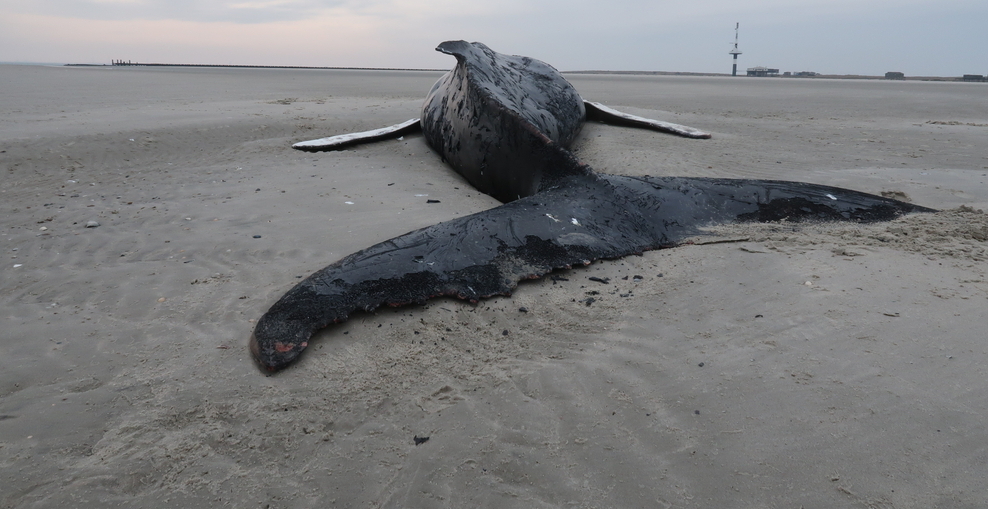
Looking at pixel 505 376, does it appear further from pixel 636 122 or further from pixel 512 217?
pixel 636 122

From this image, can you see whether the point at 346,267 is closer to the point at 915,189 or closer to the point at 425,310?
the point at 425,310

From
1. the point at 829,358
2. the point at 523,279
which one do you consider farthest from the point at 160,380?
the point at 829,358

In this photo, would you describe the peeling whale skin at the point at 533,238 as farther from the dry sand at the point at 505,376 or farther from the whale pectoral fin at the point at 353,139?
the whale pectoral fin at the point at 353,139

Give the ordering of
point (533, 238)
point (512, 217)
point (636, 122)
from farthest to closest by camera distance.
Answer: point (636, 122) → point (512, 217) → point (533, 238)

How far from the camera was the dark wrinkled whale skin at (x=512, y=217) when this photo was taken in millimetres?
2385

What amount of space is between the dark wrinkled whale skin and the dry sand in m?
0.11

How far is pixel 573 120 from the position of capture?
647 cm

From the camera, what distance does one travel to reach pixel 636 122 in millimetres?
7578

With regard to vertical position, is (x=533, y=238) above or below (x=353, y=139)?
below

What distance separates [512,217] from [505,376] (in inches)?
44.4

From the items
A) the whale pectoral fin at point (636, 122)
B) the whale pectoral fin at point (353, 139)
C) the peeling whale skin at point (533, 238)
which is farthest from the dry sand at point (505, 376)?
the whale pectoral fin at point (636, 122)

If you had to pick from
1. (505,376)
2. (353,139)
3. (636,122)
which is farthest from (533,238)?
(636,122)

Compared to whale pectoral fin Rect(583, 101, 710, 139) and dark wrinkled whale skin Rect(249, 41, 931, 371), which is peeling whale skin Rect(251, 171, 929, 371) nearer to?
dark wrinkled whale skin Rect(249, 41, 931, 371)

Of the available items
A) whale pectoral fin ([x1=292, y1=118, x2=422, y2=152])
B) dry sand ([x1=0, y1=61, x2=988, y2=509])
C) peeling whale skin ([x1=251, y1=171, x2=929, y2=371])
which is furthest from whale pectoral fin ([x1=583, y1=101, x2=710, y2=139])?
dry sand ([x1=0, y1=61, x2=988, y2=509])
